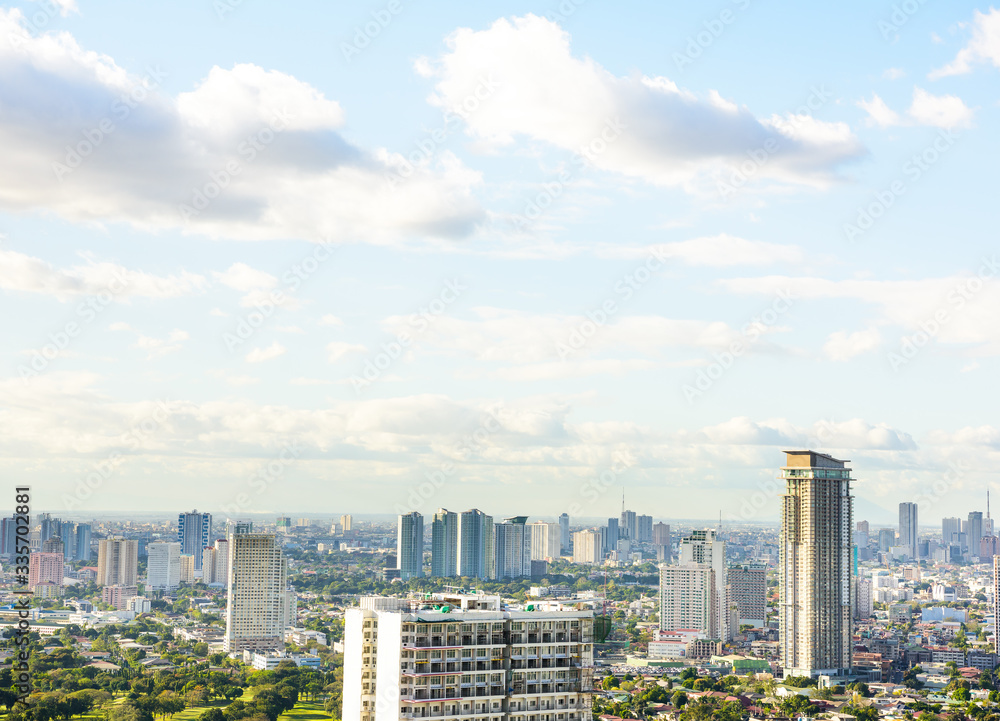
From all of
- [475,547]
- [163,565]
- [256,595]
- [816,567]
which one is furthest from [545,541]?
[816,567]

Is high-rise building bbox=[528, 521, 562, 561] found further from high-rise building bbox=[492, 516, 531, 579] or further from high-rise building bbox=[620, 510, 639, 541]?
high-rise building bbox=[492, 516, 531, 579]

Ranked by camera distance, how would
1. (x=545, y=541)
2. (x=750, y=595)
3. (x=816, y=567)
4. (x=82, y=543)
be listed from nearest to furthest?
(x=816, y=567), (x=750, y=595), (x=82, y=543), (x=545, y=541)

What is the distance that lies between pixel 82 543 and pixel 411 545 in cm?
1764

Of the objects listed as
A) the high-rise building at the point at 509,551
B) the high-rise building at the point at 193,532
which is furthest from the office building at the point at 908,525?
the high-rise building at the point at 193,532

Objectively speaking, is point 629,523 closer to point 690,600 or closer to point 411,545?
point 411,545

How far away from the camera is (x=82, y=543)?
62938mm

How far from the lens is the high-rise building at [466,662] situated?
1109 cm

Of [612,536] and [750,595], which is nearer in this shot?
[750,595]

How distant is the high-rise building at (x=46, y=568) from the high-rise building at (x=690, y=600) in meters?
26.5

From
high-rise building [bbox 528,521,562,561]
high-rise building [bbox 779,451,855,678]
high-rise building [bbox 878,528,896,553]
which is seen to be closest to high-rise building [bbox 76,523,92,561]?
high-rise building [bbox 528,521,562,561]

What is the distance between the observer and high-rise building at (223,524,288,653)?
1430 inches

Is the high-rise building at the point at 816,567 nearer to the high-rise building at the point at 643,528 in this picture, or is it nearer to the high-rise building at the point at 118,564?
the high-rise building at the point at 118,564

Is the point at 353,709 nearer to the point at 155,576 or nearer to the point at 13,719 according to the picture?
the point at 13,719

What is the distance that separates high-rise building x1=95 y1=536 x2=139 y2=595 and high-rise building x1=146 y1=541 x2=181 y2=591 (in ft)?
4.86
